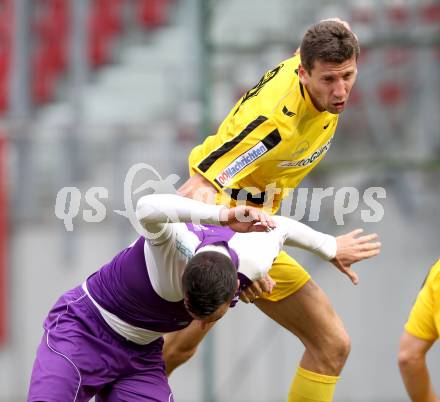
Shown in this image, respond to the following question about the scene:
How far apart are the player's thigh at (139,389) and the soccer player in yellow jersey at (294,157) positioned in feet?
1.94

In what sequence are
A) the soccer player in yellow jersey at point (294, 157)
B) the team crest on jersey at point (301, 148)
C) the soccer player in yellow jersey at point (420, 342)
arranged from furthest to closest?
the soccer player in yellow jersey at point (420, 342)
the team crest on jersey at point (301, 148)
the soccer player in yellow jersey at point (294, 157)

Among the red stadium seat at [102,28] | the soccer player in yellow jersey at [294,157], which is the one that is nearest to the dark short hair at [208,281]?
the soccer player in yellow jersey at [294,157]

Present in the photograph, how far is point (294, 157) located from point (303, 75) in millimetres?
396

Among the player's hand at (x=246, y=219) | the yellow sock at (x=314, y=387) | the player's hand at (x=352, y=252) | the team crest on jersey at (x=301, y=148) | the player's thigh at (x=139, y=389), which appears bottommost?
the yellow sock at (x=314, y=387)

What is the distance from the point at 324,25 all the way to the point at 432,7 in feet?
12.1

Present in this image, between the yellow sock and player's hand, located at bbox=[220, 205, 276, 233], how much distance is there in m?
1.44

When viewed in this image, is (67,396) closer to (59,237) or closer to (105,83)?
(59,237)

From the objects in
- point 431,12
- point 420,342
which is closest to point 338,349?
point 420,342

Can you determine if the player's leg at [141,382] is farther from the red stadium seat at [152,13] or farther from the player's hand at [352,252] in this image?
A: the red stadium seat at [152,13]

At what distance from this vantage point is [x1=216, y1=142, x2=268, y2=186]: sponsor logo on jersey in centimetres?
511

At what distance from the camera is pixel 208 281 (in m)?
4.37

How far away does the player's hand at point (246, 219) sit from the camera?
434 centimetres

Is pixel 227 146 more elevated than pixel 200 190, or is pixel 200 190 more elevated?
pixel 227 146

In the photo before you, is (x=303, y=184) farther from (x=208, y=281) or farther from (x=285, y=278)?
(x=208, y=281)
